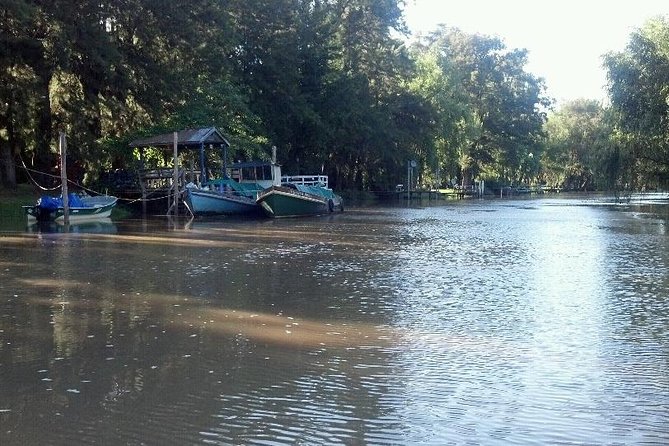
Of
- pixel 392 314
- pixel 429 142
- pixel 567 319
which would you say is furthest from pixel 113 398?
pixel 429 142

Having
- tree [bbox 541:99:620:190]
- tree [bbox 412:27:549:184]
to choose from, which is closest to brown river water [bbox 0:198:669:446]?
tree [bbox 412:27:549:184]

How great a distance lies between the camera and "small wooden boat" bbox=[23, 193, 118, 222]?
32.7m

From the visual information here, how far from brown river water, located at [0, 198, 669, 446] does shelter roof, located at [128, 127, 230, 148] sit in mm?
19972

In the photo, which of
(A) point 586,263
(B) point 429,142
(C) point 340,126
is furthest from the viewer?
(B) point 429,142

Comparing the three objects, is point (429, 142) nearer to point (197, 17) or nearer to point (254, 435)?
point (197, 17)

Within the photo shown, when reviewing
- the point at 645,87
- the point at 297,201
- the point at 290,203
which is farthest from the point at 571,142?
the point at 290,203

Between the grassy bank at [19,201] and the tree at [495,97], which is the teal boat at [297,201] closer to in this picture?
the grassy bank at [19,201]

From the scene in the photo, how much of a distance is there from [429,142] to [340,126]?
12.2 m

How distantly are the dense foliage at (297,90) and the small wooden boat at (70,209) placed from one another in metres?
6.49

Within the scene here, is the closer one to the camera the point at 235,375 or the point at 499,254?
the point at 235,375

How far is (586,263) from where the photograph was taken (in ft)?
62.3

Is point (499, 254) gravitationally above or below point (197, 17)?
below

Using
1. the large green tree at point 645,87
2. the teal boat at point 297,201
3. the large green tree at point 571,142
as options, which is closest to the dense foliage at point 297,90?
the large green tree at point 645,87

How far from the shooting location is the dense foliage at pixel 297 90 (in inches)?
1510
